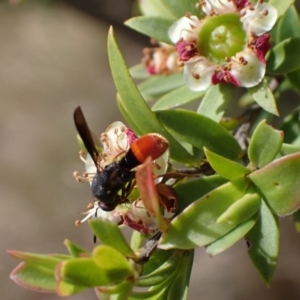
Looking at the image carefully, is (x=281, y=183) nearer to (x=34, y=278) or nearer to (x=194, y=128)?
(x=194, y=128)

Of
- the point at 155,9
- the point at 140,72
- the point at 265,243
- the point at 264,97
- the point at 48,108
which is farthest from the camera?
the point at 48,108

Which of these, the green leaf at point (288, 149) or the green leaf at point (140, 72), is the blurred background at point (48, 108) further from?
the green leaf at point (288, 149)

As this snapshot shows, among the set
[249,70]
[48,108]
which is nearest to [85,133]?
[249,70]

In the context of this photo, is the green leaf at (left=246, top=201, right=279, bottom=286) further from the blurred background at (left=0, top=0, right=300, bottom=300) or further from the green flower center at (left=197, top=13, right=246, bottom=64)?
the blurred background at (left=0, top=0, right=300, bottom=300)

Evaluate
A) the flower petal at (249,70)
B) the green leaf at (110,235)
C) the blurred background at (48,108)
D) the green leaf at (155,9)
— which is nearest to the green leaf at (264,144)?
the flower petal at (249,70)

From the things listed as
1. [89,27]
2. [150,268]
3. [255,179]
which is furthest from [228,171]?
[89,27]

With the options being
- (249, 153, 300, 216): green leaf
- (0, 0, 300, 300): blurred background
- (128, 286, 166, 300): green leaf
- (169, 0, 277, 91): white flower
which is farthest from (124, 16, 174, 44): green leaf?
(0, 0, 300, 300): blurred background
